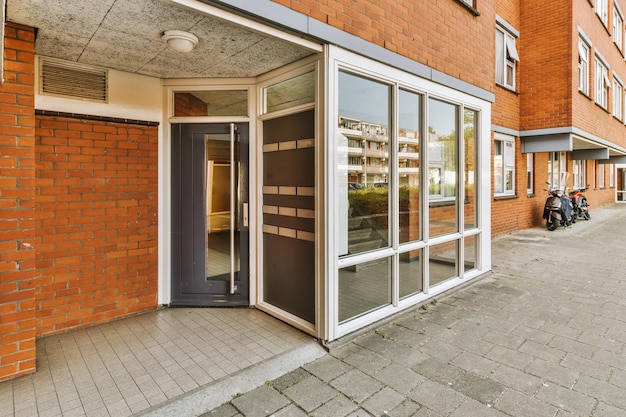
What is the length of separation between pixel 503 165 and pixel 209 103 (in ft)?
27.9

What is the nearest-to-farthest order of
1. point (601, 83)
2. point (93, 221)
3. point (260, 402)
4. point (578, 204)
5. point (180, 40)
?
point (260, 402) → point (180, 40) → point (93, 221) → point (601, 83) → point (578, 204)

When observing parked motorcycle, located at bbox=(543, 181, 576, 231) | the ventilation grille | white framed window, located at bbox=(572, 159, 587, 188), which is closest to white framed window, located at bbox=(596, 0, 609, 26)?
white framed window, located at bbox=(572, 159, 587, 188)

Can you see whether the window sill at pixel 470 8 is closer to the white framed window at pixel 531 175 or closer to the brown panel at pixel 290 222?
the brown panel at pixel 290 222

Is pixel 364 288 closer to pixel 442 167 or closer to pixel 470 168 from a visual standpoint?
pixel 442 167

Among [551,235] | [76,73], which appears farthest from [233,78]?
[551,235]

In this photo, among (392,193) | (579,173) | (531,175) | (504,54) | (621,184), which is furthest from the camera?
(621,184)

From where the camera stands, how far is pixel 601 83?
13055mm

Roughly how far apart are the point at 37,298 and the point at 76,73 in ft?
7.51

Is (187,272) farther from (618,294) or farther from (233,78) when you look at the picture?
(618,294)

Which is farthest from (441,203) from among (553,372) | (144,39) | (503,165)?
(503,165)

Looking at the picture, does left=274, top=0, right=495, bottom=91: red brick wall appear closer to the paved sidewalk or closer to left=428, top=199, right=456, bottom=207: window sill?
left=428, top=199, right=456, bottom=207: window sill

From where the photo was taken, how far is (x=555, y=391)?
2.76m

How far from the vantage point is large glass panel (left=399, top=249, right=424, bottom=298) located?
4.55 meters

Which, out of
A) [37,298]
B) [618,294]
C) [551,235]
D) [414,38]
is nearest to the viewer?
[37,298]
